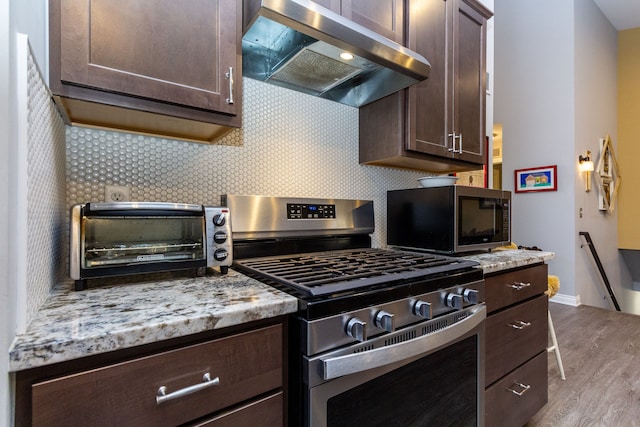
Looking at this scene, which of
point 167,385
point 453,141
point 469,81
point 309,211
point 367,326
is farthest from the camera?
point 469,81

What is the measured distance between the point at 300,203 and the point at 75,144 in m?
0.87

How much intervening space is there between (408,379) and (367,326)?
0.26 m

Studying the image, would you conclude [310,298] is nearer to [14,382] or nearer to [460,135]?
[14,382]

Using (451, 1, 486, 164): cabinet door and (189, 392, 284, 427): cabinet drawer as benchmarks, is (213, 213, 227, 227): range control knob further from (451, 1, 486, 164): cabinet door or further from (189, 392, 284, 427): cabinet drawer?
(451, 1, 486, 164): cabinet door

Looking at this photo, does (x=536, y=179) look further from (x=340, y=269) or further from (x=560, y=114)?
(x=340, y=269)

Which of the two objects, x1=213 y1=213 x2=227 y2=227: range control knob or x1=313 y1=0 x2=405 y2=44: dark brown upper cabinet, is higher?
x1=313 y1=0 x2=405 y2=44: dark brown upper cabinet

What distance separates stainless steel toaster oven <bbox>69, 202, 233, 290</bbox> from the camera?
0.86m

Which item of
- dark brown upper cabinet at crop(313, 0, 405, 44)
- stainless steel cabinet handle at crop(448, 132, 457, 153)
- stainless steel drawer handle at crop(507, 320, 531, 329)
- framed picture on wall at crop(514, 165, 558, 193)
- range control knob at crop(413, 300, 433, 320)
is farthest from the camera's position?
framed picture on wall at crop(514, 165, 558, 193)

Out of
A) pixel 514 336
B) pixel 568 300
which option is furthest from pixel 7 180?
pixel 568 300

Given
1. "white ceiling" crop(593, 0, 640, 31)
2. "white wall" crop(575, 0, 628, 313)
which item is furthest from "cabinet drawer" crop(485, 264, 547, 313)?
"white ceiling" crop(593, 0, 640, 31)

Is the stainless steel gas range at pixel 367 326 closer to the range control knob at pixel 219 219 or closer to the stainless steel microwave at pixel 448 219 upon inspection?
the range control knob at pixel 219 219

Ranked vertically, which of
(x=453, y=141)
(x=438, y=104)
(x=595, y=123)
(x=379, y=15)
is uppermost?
(x=595, y=123)

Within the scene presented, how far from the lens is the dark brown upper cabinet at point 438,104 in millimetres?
1584

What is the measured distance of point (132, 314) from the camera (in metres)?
0.67
